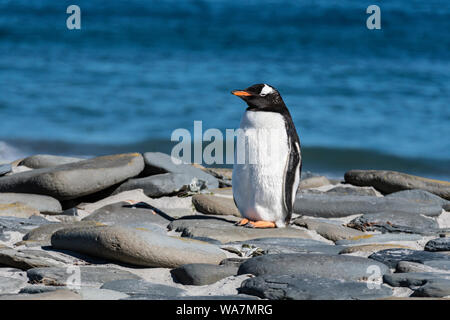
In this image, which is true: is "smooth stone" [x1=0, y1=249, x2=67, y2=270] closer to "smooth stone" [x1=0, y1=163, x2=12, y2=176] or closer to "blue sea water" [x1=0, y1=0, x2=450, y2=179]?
"smooth stone" [x1=0, y1=163, x2=12, y2=176]

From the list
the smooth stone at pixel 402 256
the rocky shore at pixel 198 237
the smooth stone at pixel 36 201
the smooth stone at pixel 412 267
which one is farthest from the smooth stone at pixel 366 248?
the smooth stone at pixel 36 201

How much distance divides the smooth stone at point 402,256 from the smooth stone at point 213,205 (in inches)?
79.6

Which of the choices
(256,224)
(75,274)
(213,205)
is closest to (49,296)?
(75,274)

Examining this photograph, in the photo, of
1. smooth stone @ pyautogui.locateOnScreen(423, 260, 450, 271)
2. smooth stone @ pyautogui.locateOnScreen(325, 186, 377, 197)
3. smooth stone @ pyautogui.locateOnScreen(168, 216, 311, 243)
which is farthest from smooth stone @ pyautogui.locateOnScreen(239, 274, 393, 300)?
smooth stone @ pyautogui.locateOnScreen(325, 186, 377, 197)

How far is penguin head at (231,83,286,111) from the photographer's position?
18.0 ft

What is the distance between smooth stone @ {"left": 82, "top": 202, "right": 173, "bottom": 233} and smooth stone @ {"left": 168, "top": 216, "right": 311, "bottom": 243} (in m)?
0.22

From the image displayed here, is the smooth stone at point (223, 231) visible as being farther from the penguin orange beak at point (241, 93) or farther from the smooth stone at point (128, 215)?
the penguin orange beak at point (241, 93)

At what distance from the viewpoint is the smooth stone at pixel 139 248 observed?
420 cm

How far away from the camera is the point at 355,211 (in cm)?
639

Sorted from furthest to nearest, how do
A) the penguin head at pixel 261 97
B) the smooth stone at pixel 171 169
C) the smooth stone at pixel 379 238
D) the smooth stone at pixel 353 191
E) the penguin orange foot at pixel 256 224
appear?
the smooth stone at pixel 353 191, the smooth stone at pixel 171 169, the penguin orange foot at pixel 256 224, the penguin head at pixel 261 97, the smooth stone at pixel 379 238

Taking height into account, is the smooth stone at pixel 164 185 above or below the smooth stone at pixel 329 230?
above
